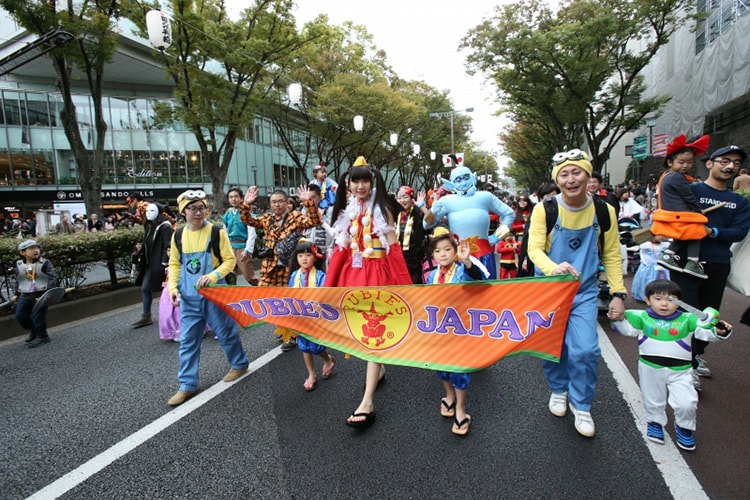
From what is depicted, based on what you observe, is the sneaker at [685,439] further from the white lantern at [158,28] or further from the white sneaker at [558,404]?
the white lantern at [158,28]

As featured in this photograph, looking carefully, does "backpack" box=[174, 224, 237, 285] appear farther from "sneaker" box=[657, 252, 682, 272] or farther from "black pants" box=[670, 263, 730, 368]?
"black pants" box=[670, 263, 730, 368]

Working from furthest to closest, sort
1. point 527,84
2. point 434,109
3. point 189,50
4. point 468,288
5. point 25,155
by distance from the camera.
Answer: point 434,109 → point 25,155 → point 527,84 → point 189,50 → point 468,288

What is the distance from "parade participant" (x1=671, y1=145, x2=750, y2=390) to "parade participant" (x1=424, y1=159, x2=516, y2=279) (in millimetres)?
1669

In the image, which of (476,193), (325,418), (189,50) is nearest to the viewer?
(325,418)

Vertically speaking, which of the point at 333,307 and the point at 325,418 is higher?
the point at 333,307

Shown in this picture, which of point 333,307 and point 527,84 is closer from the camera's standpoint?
point 333,307

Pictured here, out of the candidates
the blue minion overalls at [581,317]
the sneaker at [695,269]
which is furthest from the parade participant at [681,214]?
the blue minion overalls at [581,317]

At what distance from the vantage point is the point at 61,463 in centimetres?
282

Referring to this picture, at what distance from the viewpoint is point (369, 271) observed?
347 centimetres

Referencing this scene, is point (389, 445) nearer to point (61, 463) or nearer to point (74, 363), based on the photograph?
point (61, 463)

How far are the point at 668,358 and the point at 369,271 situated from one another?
7.10 feet

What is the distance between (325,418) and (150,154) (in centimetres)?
3198

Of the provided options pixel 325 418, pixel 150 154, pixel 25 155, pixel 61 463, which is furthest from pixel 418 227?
pixel 25 155

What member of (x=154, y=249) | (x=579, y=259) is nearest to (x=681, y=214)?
(x=579, y=259)
